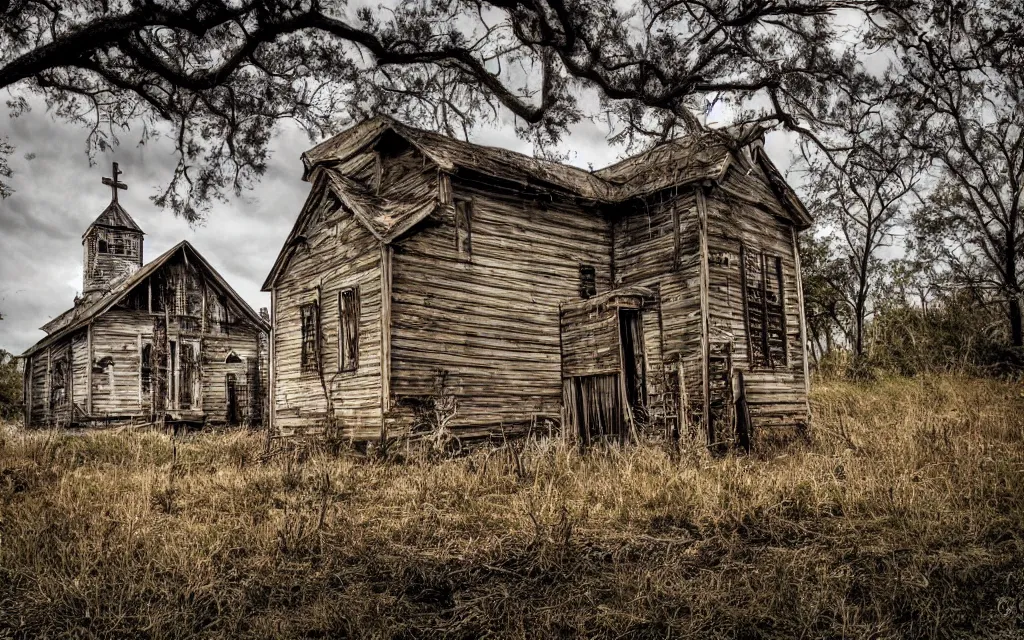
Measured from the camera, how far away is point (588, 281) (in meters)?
15.9

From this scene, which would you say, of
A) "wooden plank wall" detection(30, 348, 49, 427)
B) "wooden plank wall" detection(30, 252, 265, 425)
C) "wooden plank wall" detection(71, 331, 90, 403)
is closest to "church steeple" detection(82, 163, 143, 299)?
"wooden plank wall" detection(30, 348, 49, 427)

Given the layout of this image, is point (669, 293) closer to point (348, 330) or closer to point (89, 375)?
point (348, 330)

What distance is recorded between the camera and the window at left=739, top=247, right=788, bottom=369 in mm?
15016

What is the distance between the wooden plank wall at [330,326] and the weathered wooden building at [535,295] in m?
0.05

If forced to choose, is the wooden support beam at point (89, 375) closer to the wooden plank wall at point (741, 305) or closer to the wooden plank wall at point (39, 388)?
the wooden plank wall at point (39, 388)

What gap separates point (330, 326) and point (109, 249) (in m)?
20.9

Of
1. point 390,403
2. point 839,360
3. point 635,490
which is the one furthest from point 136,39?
point 839,360

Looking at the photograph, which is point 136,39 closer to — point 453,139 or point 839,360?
point 453,139

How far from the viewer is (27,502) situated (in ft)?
27.0

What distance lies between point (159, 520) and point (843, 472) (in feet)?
26.6

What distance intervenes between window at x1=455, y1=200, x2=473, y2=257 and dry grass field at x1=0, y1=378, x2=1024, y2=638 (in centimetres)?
529

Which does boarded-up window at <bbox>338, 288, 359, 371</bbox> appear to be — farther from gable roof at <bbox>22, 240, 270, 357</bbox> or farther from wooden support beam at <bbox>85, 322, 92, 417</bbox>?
wooden support beam at <bbox>85, 322, 92, 417</bbox>

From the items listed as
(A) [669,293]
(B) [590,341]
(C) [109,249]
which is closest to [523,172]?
(B) [590,341]

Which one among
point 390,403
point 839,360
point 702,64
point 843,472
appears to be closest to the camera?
point 843,472
